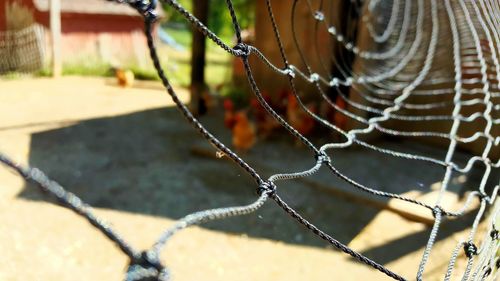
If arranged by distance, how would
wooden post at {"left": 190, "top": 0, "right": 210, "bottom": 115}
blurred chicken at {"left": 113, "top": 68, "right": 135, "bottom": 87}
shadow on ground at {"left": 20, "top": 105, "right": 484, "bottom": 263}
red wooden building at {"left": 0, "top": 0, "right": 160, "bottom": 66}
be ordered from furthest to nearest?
red wooden building at {"left": 0, "top": 0, "right": 160, "bottom": 66} → blurred chicken at {"left": 113, "top": 68, "right": 135, "bottom": 87} → wooden post at {"left": 190, "top": 0, "right": 210, "bottom": 115} → shadow on ground at {"left": 20, "top": 105, "right": 484, "bottom": 263}

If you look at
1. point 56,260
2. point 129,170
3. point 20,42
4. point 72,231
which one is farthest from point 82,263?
point 20,42

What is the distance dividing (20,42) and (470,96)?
3.77 m

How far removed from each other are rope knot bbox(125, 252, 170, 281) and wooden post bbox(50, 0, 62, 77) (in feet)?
13.8

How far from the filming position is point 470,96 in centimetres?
245

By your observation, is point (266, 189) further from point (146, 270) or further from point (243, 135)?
point (243, 135)

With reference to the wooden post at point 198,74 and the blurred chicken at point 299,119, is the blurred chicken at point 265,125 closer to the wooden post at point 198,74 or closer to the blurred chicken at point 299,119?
the blurred chicken at point 299,119

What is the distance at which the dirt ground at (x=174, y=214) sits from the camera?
143 centimetres

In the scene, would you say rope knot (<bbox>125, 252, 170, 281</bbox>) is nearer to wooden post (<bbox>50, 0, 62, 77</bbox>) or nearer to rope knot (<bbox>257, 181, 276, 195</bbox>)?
rope knot (<bbox>257, 181, 276, 195</bbox>)

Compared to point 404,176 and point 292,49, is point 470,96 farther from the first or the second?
point 292,49

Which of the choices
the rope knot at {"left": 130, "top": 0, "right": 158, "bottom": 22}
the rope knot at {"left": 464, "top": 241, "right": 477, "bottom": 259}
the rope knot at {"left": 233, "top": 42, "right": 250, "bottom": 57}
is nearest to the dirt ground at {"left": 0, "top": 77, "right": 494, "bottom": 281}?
the rope knot at {"left": 464, "top": 241, "right": 477, "bottom": 259}

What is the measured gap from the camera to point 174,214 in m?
1.78

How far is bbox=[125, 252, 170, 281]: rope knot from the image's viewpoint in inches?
15.4

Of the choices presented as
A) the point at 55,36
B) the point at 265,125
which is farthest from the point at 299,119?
the point at 55,36

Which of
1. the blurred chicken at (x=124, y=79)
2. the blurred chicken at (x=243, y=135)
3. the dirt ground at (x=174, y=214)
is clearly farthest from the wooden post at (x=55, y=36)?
the blurred chicken at (x=243, y=135)
